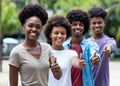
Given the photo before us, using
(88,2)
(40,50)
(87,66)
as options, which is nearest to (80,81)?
(87,66)

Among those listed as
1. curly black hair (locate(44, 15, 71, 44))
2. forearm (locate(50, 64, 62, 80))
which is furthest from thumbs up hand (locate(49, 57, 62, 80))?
curly black hair (locate(44, 15, 71, 44))

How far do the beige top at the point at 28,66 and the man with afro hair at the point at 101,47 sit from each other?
51.7 inches

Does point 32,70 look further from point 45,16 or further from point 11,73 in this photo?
point 45,16

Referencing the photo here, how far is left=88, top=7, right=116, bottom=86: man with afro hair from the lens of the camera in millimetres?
4977

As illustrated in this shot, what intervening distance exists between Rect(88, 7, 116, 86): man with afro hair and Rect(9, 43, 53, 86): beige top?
4.31 ft

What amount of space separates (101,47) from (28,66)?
5.52 ft

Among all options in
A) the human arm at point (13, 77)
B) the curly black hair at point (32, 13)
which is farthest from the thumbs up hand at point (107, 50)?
the human arm at point (13, 77)

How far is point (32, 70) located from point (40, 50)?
0.23 metres

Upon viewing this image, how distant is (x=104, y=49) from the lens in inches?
190

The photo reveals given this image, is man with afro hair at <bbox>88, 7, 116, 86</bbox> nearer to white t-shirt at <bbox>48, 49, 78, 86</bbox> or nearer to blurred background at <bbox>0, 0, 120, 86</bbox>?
white t-shirt at <bbox>48, 49, 78, 86</bbox>

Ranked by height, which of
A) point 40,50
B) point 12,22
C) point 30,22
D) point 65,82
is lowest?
point 65,82

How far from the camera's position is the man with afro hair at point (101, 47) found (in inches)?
196

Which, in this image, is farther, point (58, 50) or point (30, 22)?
point (58, 50)

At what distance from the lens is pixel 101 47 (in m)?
5.08
